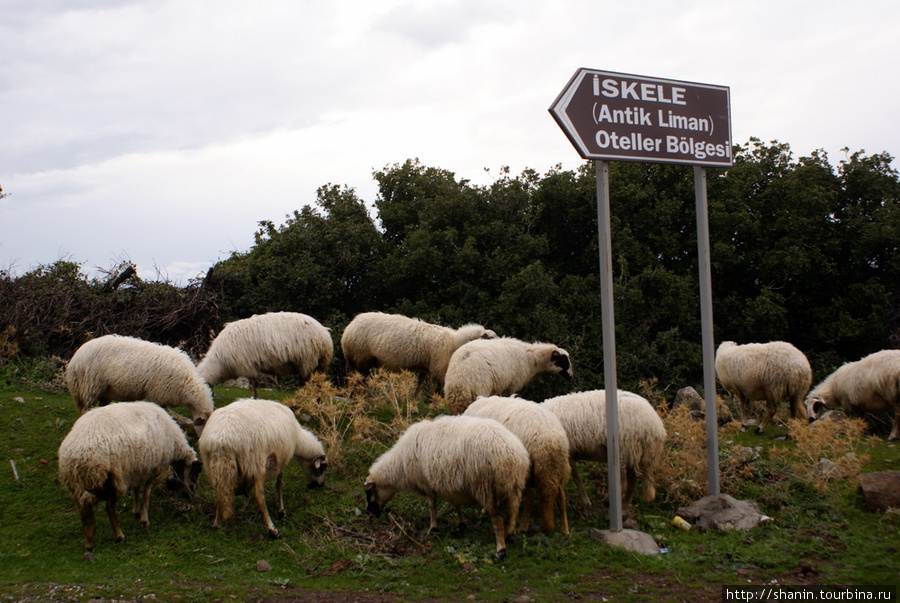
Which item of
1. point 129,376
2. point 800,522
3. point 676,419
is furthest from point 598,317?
point 129,376

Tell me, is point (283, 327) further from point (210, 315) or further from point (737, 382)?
point (737, 382)

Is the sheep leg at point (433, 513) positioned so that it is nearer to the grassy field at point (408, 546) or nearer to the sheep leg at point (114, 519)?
the grassy field at point (408, 546)

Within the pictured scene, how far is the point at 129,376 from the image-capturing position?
910 cm

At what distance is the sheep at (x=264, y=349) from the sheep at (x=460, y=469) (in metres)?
3.68

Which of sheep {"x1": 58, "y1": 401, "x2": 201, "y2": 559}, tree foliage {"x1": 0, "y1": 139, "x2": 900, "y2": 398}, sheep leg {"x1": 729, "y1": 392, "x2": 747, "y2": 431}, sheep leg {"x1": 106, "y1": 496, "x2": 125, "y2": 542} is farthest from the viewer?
tree foliage {"x1": 0, "y1": 139, "x2": 900, "y2": 398}

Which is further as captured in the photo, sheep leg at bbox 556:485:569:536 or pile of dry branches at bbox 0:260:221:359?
pile of dry branches at bbox 0:260:221:359

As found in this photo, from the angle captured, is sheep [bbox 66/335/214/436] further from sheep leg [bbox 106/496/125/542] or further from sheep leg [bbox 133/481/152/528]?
sheep leg [bbox 106/496/125/542]

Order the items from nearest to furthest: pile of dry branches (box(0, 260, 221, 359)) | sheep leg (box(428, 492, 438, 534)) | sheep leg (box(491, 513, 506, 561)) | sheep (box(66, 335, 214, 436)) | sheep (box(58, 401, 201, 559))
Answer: sheep leg (box(491, 513, 506, 561)) → sheep (box(58, 401, 201, 559)) → sheep leg (box(428, 492, 438, 534)) → sheep (box(66, 335, 214, 436)) → pile of dry branches (box(0, 260, 221, 359))

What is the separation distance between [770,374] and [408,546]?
756 centimetres

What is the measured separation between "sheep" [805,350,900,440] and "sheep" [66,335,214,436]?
33.5 feet

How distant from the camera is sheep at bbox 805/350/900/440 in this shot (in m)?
10.9

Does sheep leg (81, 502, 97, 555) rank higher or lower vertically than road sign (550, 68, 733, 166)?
A: lower

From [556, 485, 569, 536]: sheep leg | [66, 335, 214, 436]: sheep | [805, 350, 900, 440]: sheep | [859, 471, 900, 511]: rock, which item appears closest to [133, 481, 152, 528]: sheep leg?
[66, 335, 214, 436]: sheep

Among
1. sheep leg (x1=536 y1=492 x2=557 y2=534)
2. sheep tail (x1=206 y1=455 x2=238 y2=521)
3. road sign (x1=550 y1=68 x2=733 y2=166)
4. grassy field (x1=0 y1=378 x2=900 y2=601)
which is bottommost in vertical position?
grassy field (x1=0 y1=378 x2=900 y2=601)
